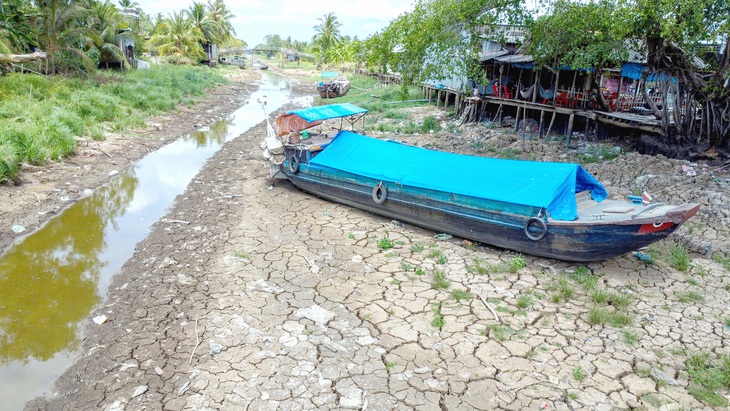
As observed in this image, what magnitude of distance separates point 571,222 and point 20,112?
597 inches

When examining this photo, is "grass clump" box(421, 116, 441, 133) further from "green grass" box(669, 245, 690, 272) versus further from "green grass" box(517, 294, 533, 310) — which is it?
"green grass" box(517, 294, 533, 310)

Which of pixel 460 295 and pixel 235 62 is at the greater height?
pixel 235 62

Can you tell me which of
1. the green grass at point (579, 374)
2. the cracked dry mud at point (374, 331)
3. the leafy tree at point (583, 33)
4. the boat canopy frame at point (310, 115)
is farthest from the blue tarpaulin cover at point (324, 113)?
the green grass at point (579, 374)

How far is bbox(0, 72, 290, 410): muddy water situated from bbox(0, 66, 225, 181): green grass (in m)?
1.84

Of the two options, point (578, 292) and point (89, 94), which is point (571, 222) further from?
point (89, 94)

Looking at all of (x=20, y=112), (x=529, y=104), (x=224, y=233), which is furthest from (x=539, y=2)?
(x=20, y=112)

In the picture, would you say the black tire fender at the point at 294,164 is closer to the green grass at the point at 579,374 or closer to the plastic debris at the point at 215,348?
the plastic debris at the point at 215,348

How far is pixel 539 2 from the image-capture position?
512 inches

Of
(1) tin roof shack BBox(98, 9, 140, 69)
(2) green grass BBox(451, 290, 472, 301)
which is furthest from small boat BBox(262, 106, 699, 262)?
(1) tin roof shack BBox(98, 9, 140, 69)

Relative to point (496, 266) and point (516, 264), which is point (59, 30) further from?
point (516, 264)

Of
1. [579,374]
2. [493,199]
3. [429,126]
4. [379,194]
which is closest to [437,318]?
[579,374]

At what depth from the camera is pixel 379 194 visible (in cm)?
971

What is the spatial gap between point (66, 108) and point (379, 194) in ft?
40.3

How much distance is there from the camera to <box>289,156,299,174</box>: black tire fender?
11312 millimetres
